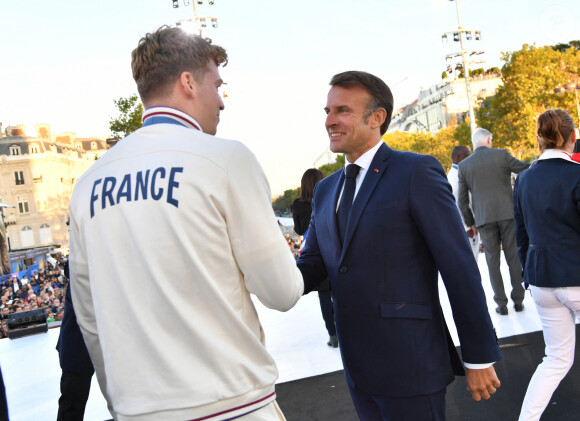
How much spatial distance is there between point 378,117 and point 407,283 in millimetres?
696

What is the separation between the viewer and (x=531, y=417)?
8.55 feet

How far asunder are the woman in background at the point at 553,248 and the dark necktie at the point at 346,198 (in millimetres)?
1405

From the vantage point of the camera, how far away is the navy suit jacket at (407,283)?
1795mm

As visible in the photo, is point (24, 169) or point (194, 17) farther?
point (24, 169)

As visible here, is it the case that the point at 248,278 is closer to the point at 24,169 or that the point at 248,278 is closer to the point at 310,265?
the point at 310,265

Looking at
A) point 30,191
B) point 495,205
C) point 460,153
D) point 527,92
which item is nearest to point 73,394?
point 495,205

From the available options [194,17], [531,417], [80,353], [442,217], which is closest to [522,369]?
[531,417]

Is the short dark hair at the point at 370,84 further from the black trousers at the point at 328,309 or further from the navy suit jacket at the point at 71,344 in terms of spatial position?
the black trousers at the point at 328,309

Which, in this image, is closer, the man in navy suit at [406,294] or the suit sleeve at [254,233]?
the suit sleeve at [254,233]

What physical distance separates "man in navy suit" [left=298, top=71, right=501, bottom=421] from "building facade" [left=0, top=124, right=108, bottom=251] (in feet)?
223

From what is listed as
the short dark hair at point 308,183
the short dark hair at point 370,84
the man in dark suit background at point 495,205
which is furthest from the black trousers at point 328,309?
the short dark hair at point 370,84

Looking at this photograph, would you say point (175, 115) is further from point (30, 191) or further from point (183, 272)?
point (30, 191)

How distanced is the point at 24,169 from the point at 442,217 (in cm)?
7089

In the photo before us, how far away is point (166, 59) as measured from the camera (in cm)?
140
